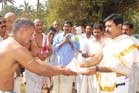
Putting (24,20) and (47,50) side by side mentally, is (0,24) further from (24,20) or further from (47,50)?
(24,20)

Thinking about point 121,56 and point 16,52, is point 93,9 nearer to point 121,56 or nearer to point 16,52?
point 121,56

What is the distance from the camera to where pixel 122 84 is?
21.7 ft

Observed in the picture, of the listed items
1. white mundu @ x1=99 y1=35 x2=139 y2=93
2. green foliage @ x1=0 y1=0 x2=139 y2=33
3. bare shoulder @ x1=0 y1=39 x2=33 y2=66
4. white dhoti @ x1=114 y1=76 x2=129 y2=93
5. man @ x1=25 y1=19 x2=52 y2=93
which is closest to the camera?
bare shoulder @ x1=0 y1=39 x2=33 y2=66

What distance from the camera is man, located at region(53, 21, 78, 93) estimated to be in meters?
9.66

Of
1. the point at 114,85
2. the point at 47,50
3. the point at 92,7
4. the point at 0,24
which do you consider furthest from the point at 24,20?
the point at 92,7

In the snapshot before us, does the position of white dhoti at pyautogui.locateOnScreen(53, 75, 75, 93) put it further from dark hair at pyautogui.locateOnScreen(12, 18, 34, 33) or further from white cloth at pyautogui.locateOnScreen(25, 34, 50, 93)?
dark hair at pyautogui.locateOnScreen(12, 18, 34, 33)

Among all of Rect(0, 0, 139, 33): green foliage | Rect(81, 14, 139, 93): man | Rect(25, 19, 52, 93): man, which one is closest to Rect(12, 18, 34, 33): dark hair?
Rect(81, 14, 139, 93): man

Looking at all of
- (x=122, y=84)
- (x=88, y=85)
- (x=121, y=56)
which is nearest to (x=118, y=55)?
(x=121, y=56)

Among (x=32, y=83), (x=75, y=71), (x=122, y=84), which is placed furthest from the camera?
(x=32, y=83)

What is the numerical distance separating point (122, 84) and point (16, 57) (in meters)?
2.08

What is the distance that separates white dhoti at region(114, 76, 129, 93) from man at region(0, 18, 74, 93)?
1543 millimetres

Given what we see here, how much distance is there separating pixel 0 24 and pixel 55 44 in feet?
6.54

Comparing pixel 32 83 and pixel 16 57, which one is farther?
pixel 32 83

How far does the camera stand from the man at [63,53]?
31.7 ft
